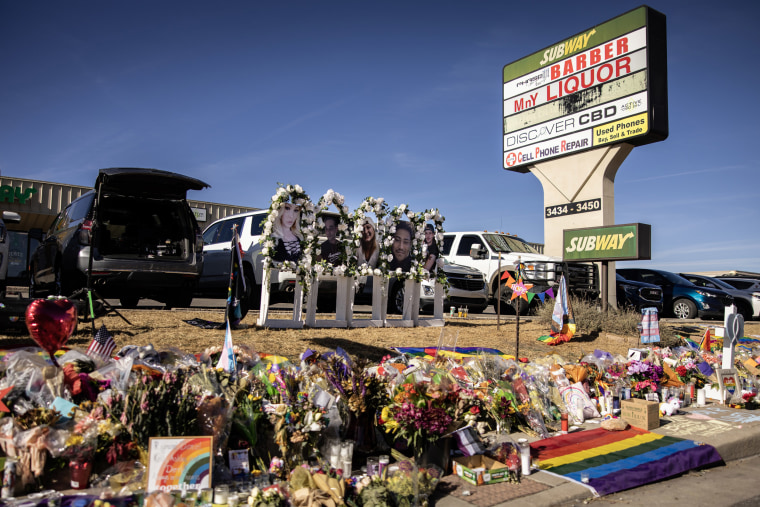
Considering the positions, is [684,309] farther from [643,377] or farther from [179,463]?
[179,463]

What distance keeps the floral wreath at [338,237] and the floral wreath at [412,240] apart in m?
0.78

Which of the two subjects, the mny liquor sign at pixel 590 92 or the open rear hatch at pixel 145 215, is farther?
the mny liquor sign at pixel 590 92

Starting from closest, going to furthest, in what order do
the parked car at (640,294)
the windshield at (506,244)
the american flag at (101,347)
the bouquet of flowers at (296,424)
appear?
the bouquet of flowers at (296,424)
the american flag at (101,347)
the windshield at (506,244)
the parked car at (640,294)

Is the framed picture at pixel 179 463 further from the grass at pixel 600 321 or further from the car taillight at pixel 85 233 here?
the grass at pixel 600 321

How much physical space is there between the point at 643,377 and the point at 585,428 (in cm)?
170

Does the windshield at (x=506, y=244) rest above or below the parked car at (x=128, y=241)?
above

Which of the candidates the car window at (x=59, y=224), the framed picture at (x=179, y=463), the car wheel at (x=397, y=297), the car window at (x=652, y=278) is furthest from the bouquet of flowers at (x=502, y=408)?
the car window at (x=652, y=278)

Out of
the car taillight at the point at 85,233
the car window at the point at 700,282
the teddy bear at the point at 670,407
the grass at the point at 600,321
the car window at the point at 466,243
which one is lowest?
the teddy bear at the point at 670,407

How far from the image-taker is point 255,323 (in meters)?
8.90

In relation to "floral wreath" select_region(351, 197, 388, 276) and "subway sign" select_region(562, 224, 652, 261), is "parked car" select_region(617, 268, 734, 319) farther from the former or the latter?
"floral wreath" select_region(351, 197, 388, 276)

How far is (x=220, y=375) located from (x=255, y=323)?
439cm

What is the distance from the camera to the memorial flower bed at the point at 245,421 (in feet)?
11.8

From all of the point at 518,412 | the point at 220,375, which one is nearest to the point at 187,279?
the point at 220,375

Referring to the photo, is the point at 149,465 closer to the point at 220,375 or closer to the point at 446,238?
the point at 220,375
